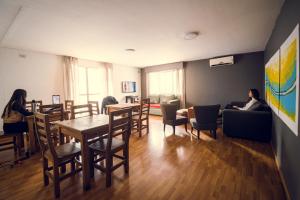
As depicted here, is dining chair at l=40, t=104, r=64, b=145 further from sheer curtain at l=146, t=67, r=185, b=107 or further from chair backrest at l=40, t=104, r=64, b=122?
sheer curtain at l=146, t=67, r=185, b=107

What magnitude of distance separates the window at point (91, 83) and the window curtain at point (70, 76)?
0.39m

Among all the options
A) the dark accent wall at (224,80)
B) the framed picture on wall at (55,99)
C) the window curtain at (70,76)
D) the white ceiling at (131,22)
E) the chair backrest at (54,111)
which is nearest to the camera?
the white ceiling at (131,22)

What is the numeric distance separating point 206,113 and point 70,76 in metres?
4.35

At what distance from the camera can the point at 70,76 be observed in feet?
15.6

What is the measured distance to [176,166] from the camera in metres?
2.36

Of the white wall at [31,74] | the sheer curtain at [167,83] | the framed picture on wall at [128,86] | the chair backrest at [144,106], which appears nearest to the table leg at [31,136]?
the white wall at [31,74]

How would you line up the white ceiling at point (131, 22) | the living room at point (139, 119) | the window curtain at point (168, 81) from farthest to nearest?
the window curtain at point (168, 81), the white ceiling at point (131, 22), the living room at point (139, 119)

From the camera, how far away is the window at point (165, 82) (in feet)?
21.3

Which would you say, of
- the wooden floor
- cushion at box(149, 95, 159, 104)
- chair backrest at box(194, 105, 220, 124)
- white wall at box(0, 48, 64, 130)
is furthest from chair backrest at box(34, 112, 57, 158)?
cushion at box(149, 95, 159, 104)

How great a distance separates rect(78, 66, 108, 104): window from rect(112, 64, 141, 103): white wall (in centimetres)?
51

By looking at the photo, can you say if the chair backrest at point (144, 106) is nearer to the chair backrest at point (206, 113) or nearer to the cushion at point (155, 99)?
the chair backrest at point (206, 113)

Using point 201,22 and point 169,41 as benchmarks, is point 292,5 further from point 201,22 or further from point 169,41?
point 169,41

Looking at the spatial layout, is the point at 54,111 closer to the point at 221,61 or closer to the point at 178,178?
the point at 178,178

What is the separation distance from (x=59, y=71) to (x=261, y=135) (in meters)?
5.86
